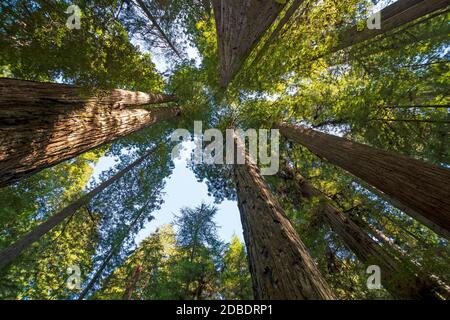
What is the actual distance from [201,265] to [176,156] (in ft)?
17.1

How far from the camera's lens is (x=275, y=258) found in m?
2.10

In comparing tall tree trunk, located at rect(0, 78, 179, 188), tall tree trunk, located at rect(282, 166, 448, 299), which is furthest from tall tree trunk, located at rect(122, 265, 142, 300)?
tall tree trunk, located at rect(0, 78, 179, 188)

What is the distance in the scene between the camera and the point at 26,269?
382 inches

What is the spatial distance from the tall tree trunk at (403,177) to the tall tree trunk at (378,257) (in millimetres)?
967

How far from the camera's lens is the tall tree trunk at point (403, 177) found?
251 cm

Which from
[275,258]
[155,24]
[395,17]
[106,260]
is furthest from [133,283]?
[395,17]

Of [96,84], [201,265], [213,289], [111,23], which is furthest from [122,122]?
[213,289]

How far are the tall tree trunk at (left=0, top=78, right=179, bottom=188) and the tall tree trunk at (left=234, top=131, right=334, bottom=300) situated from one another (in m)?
2.56

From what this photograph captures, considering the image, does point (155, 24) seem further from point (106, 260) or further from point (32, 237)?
point (106, 260)

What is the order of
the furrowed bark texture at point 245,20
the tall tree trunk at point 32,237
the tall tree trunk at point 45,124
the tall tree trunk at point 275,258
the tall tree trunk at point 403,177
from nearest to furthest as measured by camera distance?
1. the tall tree trunk at point 275,258
2. the tall tree trunk at point 45,124
3. the tall tree trunk at point 403,177
4. the furrowed bark texture at point 245,20
5. the tall tree trunk at point 32,237

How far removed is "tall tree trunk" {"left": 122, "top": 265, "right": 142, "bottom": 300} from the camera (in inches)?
421

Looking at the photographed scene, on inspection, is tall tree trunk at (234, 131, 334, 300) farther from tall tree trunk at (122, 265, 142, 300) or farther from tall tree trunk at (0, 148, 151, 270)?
tall tree trunk at (122, 265, 142, 300)

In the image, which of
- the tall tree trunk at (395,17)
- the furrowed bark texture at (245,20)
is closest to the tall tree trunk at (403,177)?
the furrowed bark texture at (245,20)

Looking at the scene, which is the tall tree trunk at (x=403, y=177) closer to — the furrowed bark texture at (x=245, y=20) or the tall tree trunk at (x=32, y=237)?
the furrowed bark texture at (x=245, y=20)
